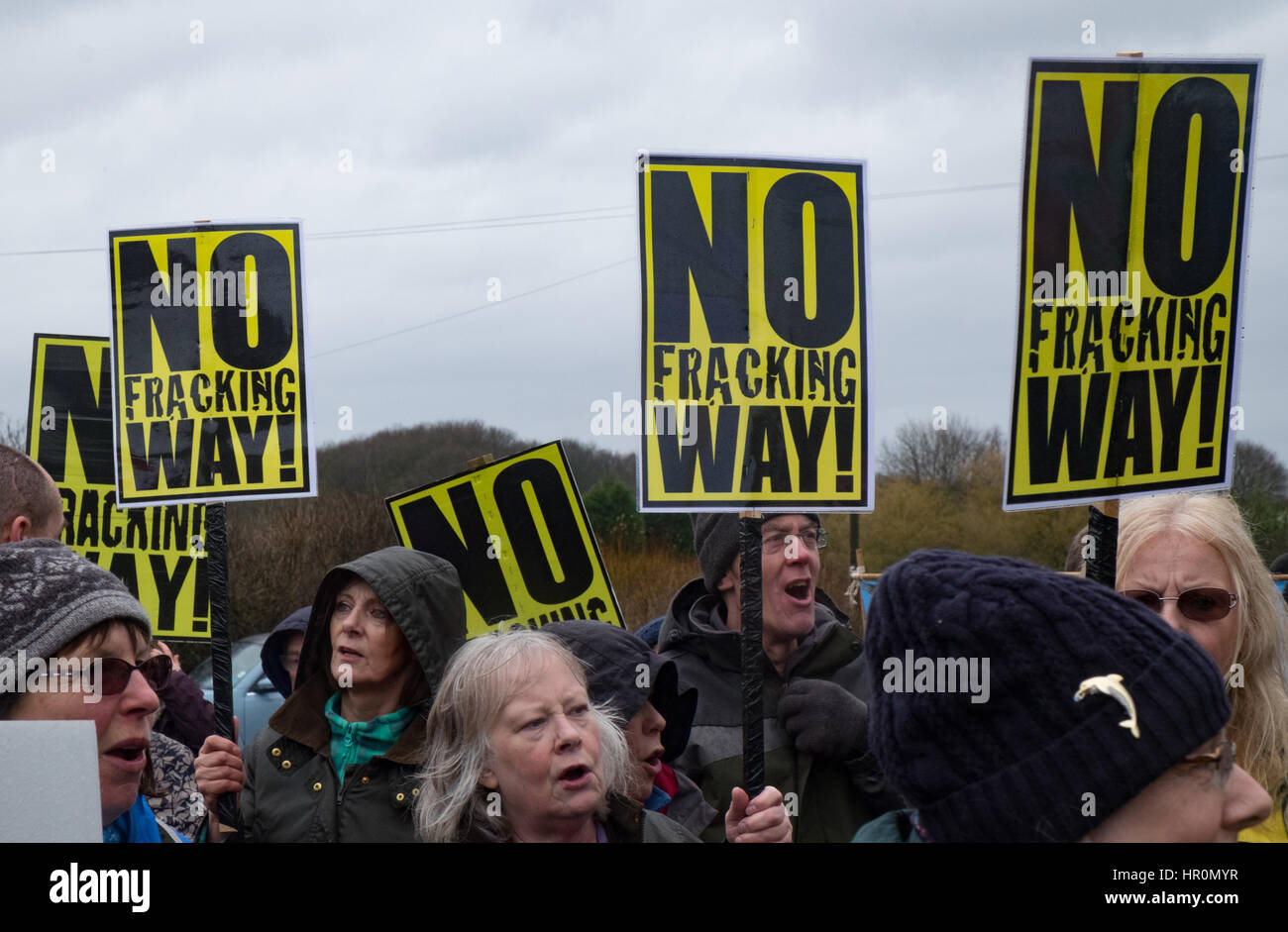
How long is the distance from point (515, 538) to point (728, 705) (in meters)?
1.39

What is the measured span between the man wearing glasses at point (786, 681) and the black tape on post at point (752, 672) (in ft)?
1.50

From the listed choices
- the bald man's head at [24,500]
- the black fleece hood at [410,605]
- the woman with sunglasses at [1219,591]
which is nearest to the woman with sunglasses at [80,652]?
the black fleece hood at [410,605]

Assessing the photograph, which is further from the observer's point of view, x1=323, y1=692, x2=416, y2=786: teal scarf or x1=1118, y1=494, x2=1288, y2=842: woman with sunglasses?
x1=323, y1=692, x2=416, y2=786: teal scarf

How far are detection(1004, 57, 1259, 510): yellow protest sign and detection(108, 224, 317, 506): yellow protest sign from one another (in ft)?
7.05

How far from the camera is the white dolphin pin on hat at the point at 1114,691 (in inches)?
60.2

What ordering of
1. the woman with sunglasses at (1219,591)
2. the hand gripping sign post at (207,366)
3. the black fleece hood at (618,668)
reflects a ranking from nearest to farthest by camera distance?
the woman with sunglasses at (1219,591) → the black fleece hood at (618,668) → the hand gripping sign post at (207,366)

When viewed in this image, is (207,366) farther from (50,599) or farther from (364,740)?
(50,599)

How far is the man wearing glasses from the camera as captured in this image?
3.62 m

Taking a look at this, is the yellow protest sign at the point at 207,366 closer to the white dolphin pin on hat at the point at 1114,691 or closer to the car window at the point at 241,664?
the white dolphin pin on hat at the point at 1114,691

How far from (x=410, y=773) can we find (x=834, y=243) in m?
1.81

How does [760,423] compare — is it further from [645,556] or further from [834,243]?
[645,556]

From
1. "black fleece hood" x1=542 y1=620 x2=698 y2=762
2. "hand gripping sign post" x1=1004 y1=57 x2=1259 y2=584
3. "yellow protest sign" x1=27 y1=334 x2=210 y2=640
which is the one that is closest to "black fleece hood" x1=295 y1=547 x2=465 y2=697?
→ "black fleece hood" x1=542 y1=620 x2=698 y2=762

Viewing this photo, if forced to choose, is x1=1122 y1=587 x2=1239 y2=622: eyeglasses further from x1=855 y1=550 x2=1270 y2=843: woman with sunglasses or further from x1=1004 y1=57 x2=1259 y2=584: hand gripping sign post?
x1=855 y1=550 x2=1270 y2=843: woman with sunglasses
